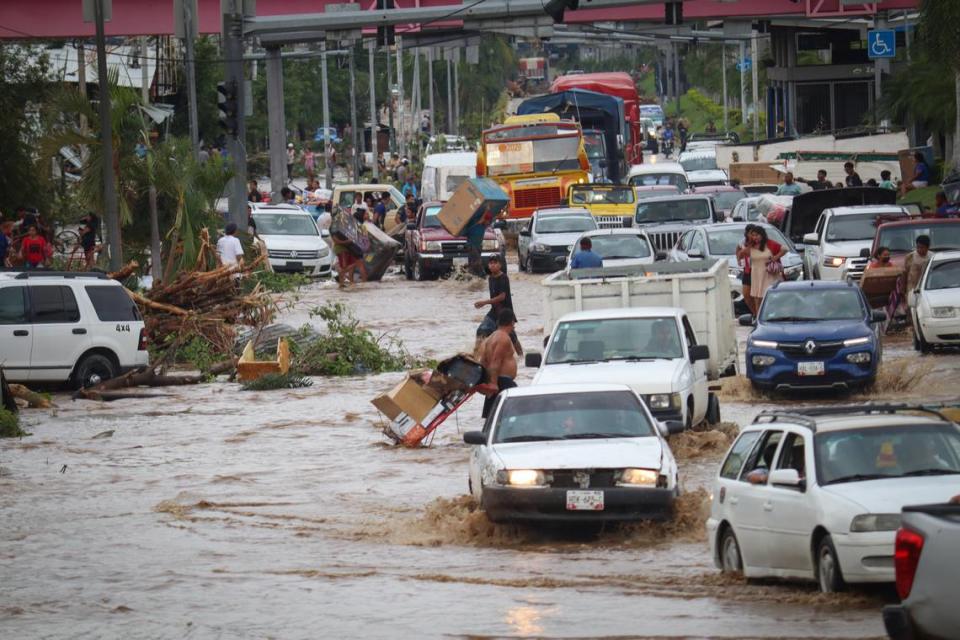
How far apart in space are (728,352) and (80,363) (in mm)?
9267

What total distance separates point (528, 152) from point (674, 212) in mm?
12652

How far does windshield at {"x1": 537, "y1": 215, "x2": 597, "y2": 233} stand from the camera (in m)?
44.8

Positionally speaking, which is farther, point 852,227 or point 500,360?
point 852,227

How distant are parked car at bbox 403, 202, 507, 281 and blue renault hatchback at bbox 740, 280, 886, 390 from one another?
2072cm

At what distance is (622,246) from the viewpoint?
119ft

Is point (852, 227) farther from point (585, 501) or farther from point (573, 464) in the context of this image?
point (585, 501)

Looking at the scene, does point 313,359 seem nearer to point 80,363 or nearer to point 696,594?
point 80,363

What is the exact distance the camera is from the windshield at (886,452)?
38.2 ft

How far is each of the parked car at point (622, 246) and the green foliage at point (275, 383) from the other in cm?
994

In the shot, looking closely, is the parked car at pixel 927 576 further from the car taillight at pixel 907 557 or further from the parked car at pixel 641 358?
the parked car at pixel 641 358

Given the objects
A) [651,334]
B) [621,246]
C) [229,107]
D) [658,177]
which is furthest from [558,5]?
[658,177]

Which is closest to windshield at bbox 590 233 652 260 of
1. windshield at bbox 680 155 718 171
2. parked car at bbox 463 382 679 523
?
parked car at bbox 463 382 679 523

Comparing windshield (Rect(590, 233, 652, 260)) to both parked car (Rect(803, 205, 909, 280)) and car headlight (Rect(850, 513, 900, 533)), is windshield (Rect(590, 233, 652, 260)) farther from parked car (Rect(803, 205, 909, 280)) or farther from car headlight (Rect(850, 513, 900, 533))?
car headlight (Rect(850, 513, 900, 533))

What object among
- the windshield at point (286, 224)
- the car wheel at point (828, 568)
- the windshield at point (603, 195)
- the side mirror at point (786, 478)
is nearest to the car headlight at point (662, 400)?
the side mirror at point (786, 478)
